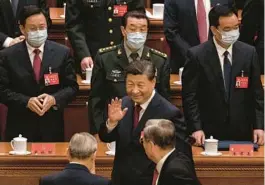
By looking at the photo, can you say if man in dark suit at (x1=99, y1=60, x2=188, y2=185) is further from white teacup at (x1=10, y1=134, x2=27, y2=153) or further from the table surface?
white teacup at (x1=10, y1=134, x2=27, y2=153)

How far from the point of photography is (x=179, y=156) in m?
4.41

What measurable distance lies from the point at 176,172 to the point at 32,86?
5.85 ft

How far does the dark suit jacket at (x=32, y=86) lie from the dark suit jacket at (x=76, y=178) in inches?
51.0

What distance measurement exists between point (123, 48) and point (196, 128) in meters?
0.63

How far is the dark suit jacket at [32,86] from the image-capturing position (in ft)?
19.2

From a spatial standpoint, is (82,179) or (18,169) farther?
(18,169)

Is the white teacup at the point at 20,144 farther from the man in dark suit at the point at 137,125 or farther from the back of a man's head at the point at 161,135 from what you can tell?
the back of a man's head at the point at 161,135

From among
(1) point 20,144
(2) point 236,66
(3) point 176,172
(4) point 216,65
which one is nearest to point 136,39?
(4) point 216,65

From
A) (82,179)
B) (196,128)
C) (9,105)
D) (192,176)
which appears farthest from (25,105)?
(192,176)

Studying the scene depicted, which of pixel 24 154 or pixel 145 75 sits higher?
pixel 145 75

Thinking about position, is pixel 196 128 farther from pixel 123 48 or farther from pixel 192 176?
pixel 192 176

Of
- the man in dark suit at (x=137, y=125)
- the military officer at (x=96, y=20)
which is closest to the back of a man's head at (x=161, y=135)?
the man in dark suit at (x=137, y=125)

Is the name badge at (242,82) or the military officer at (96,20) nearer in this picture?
the name badge at (242,82)

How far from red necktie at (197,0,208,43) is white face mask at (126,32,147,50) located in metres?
0.98
